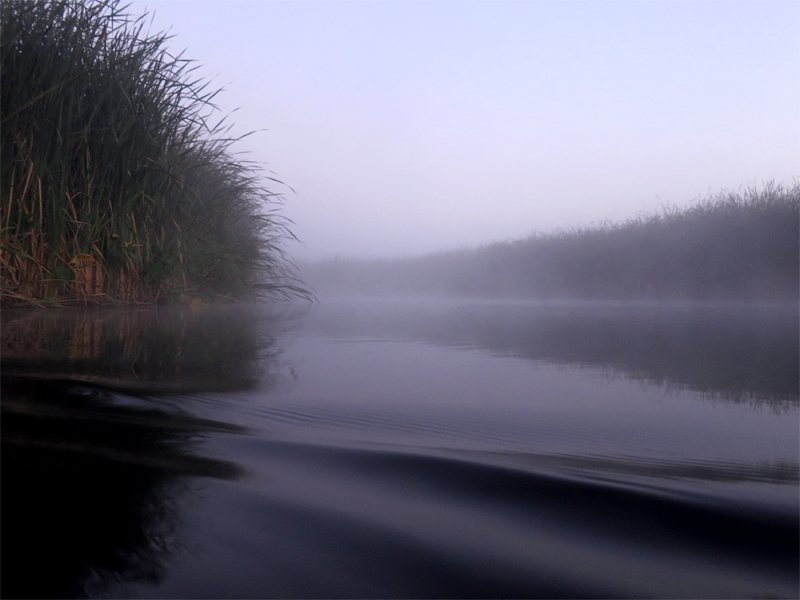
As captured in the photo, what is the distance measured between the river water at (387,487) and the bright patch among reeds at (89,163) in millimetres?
1337

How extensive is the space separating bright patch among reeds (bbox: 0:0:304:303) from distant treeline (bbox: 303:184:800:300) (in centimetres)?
490

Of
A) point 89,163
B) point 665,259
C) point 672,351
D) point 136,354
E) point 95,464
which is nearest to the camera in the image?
point 95,464

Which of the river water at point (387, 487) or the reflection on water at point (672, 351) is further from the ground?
the reflection on water at point (672, 351)

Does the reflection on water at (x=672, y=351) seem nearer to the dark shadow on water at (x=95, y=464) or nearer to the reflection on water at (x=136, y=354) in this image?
the reflection on water at (x=136, y=354)

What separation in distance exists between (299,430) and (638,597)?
345 mm

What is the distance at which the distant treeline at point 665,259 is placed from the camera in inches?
195

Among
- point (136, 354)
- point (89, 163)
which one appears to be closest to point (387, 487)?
point (136, 354)

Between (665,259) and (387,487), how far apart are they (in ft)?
19.9

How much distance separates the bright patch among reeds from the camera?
182 centimetres

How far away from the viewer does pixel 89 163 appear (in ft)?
6.72

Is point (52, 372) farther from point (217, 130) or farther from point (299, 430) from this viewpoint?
point (217, 130)

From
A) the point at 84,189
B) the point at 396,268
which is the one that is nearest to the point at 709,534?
the point at 84,189

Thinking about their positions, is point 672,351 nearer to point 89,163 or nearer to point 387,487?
point 387,487

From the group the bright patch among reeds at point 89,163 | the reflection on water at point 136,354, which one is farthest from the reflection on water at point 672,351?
the bright patch among reeds at point 89,163
